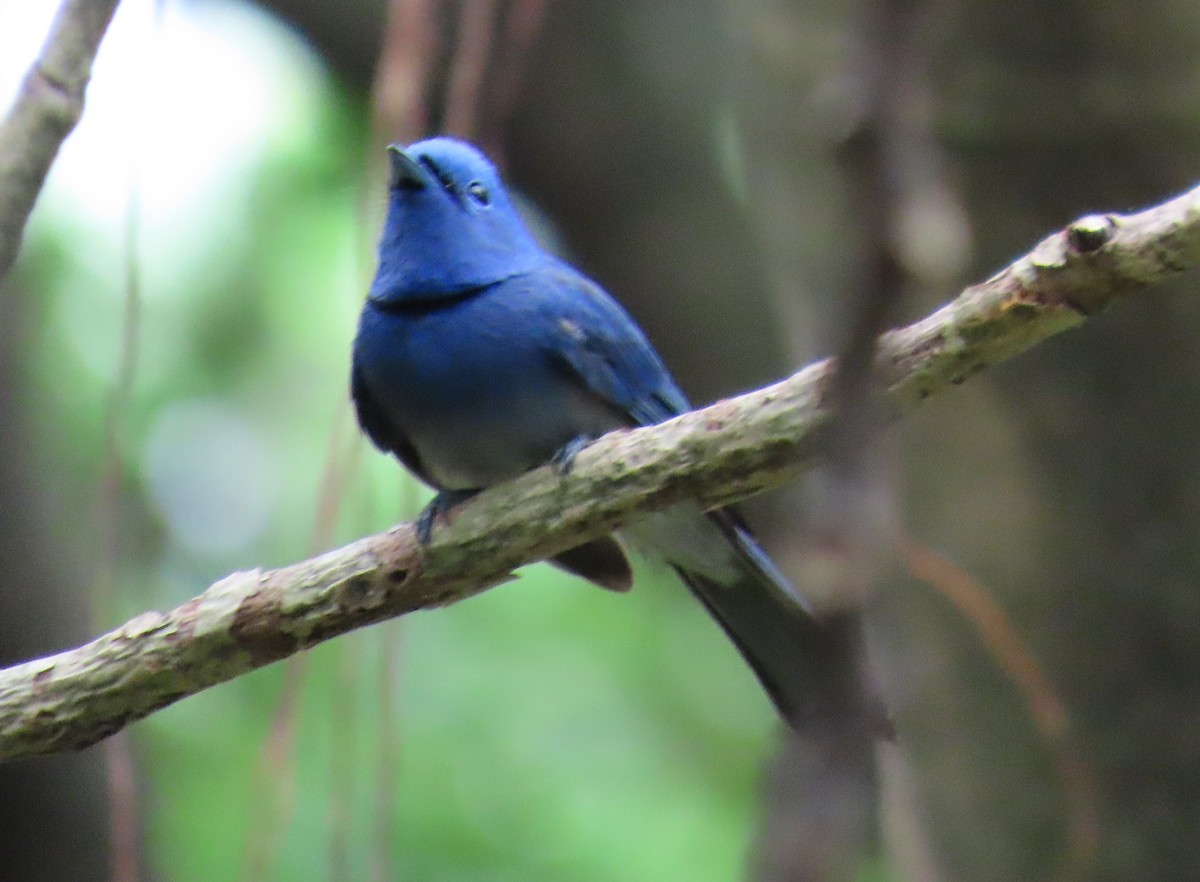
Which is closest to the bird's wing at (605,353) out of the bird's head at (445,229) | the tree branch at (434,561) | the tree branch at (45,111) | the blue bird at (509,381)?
the blue bird at (509,381)

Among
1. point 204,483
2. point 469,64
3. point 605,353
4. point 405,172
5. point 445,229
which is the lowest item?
point 204,483

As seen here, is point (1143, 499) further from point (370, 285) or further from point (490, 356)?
point (370, 285)

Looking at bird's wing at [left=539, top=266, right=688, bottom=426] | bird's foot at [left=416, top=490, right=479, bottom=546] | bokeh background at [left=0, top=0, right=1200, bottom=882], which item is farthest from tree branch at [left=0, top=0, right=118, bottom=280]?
bird's wing at [left=539, top=266, right=688, bottom=426]

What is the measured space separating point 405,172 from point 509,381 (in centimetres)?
66

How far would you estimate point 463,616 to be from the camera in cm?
623

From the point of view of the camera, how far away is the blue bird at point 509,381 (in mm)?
2998

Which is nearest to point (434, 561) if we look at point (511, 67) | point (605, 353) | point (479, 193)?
point (605, 353)

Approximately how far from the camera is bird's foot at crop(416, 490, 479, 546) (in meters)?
2.48

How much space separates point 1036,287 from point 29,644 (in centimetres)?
344

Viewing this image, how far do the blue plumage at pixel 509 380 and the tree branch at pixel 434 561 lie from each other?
340mm

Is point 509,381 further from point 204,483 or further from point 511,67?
point 204,483

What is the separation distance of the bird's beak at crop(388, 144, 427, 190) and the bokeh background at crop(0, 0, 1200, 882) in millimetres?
63

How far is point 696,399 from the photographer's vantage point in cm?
499

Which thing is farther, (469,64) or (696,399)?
(696,399)
